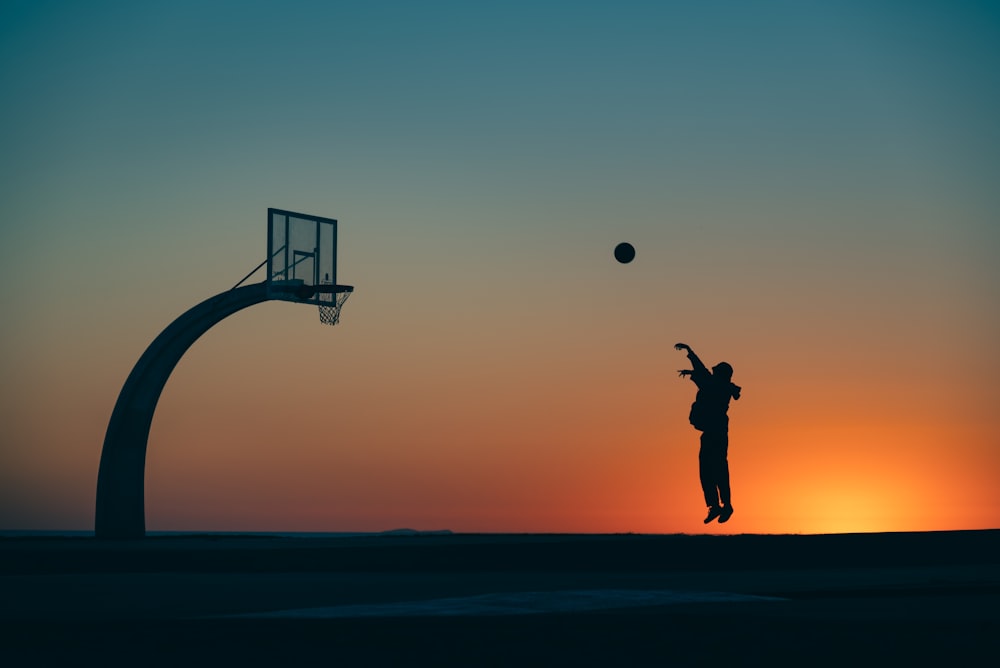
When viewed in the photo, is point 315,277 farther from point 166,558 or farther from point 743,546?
point 743,546

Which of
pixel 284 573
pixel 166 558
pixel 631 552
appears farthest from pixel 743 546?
pixel 166 558

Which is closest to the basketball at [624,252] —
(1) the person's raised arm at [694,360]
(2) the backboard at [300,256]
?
(1) the person's raised arm at [694,360]

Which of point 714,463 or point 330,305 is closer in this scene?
point 714,463

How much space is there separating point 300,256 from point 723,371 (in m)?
25.0

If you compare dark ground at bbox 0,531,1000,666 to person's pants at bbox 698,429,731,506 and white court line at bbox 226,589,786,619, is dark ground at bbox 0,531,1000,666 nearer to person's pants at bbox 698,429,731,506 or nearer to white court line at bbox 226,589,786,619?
white court line at bbox 226,589,786,619

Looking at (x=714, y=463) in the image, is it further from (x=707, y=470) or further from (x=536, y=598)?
(x=536, y=598)

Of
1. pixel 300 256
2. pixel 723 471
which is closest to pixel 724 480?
pixel 723 471

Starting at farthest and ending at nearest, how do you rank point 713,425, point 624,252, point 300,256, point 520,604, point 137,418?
1. point 300,256
2. point 137,418
3. point 624,252
4. point 713,425
5. point 520,604

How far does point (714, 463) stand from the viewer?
21.6m

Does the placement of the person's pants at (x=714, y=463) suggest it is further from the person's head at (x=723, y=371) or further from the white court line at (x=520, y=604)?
the white court line at (x=520, y=604)

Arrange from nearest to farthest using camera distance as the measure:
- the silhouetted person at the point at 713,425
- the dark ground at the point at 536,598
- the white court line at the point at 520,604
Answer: the dark ground at the point at 536,598
the white court line at the point at 520,604
the silhouetted person at the point at 713,425

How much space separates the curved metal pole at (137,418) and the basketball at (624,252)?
19.3 meters

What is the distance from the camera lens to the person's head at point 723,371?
70.2 ft

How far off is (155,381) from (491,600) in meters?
31.2
